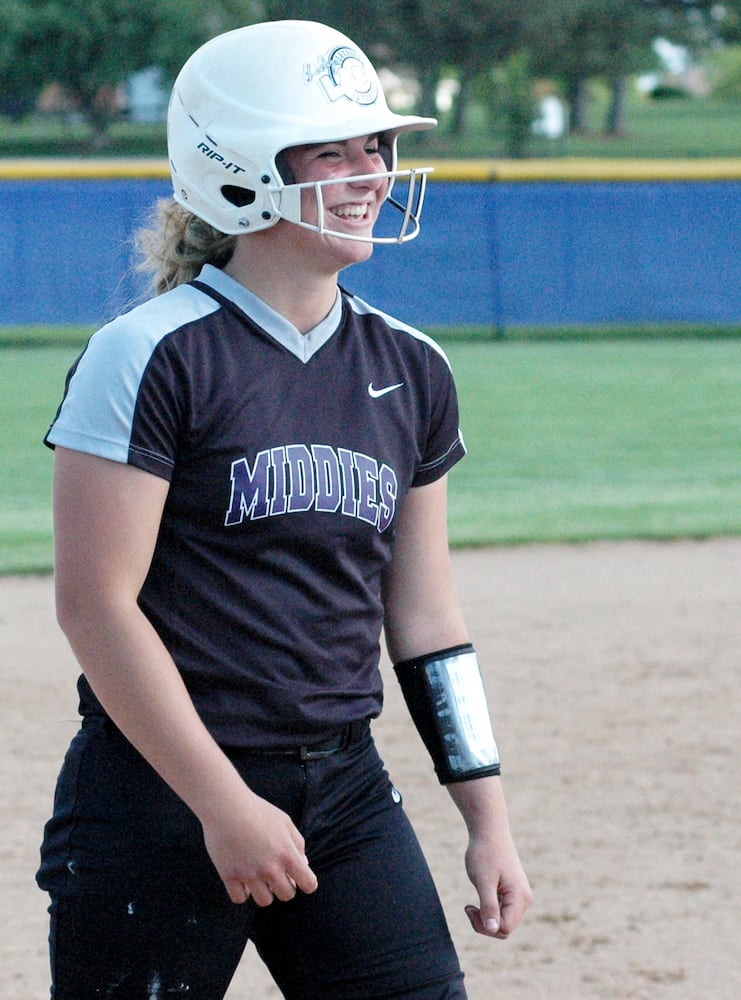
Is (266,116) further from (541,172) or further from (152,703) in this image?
(541,172)

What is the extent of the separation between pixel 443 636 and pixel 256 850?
23.9 inches

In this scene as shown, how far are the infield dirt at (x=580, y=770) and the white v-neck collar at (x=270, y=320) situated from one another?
189 cm

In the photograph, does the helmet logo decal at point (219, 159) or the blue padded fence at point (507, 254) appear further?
the blue padded fence at point (507, 254)

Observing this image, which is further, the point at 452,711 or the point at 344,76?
the point at 452,711

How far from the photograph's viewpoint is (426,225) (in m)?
18.4

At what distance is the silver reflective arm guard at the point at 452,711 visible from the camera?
2.42 m

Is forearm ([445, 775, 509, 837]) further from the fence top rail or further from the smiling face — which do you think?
the fence top rail

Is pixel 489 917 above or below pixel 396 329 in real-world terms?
below

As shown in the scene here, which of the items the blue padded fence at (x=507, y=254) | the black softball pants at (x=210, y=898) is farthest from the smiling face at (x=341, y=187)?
the blue padded fence at (x=507, y=254)

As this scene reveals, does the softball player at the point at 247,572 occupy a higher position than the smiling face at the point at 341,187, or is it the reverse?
the smiling face at the point at 341,187

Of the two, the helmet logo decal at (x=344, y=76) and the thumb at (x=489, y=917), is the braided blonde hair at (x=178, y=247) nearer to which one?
the helmet logo decal at (x=344, y=76)

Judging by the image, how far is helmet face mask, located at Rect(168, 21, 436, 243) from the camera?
2.14 meters

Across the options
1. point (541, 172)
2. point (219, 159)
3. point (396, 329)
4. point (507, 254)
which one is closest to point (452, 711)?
point (396, 329)

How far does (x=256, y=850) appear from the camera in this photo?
1.97 meters
